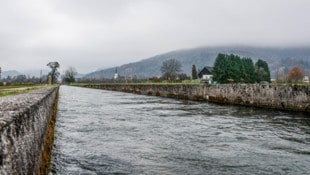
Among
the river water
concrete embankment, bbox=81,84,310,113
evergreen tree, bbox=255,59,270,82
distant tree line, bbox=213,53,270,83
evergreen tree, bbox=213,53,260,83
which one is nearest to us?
the river water

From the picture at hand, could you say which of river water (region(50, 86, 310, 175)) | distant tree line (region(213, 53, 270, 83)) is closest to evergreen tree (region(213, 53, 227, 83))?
distant tree line (region(213, 53, 270, 83))

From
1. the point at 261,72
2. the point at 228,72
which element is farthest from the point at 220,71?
the point at 261,72

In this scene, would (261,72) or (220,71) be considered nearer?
(220,71)

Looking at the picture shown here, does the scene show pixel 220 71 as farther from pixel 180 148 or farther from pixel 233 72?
pixel 180 148

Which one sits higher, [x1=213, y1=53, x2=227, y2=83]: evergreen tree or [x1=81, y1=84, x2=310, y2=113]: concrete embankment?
[x1=213, y1=53, x2=227, y2=83]: evergreen tree

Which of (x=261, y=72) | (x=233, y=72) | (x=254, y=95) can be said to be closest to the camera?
(x=254, y=95)

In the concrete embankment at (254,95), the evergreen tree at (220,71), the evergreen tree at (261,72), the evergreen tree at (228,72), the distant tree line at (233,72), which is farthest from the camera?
the evergreen tree at (261,72)

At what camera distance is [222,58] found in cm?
12088

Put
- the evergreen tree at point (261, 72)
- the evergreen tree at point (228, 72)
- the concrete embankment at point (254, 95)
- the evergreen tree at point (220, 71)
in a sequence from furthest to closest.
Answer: the evergreen tree at point (261, 72), the evergreen tree at point (220, 71), the evergreen tree at point (228, 72), the concrete embankment at point (254, 95)

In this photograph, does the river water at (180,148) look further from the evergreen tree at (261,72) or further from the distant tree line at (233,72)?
the evergreen tree at (261,72)

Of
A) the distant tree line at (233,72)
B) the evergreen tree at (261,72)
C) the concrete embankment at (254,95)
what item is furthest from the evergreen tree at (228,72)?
the concrete embankment at (254,95)

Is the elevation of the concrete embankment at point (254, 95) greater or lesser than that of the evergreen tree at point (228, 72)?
lesser

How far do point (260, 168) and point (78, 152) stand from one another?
201 inches

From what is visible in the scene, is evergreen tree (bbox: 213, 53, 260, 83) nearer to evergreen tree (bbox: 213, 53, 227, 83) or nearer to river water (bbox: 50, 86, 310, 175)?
evergreen tree (bbox: 213, 53, 227, 83)
